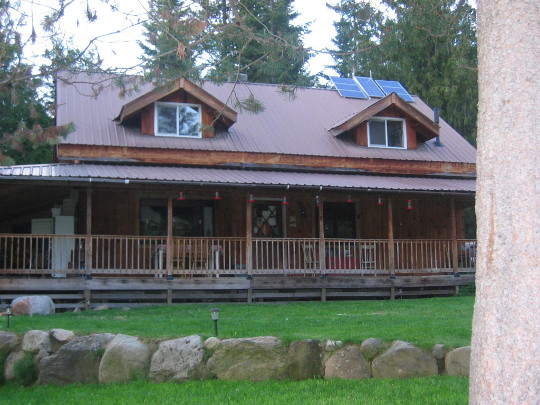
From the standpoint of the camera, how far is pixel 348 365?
288 inches

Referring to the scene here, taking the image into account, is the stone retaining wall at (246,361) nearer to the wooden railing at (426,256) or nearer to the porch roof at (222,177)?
→ the porch roof at (222,177)

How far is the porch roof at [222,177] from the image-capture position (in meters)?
13.3

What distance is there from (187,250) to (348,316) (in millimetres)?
5343

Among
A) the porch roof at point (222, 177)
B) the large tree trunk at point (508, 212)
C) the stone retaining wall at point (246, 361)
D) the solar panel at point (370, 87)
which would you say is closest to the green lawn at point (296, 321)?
the stone retaining wall at point (246, 361)

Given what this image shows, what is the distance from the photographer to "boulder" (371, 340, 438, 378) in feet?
23.6

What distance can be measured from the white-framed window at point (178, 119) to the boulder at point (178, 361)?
10.1 meters

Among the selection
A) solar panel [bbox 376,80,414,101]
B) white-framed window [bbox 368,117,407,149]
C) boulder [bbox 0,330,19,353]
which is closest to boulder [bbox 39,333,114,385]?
boulder [bbox 0,330,19,353]

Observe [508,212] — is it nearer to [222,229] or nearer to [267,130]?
[222,229]

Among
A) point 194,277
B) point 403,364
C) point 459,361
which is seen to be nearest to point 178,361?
point 403,364

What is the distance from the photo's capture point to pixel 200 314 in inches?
452

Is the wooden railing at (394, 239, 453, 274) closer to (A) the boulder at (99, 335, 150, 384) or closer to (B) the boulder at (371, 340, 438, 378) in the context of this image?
(B) the boulder at (371, 340, 438, 378)

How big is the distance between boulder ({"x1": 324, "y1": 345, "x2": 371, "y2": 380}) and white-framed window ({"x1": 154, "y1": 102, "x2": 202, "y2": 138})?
10588 mm

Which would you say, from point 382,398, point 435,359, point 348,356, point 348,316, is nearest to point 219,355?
point 348,356

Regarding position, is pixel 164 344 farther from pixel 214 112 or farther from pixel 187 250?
pixel 214 112
